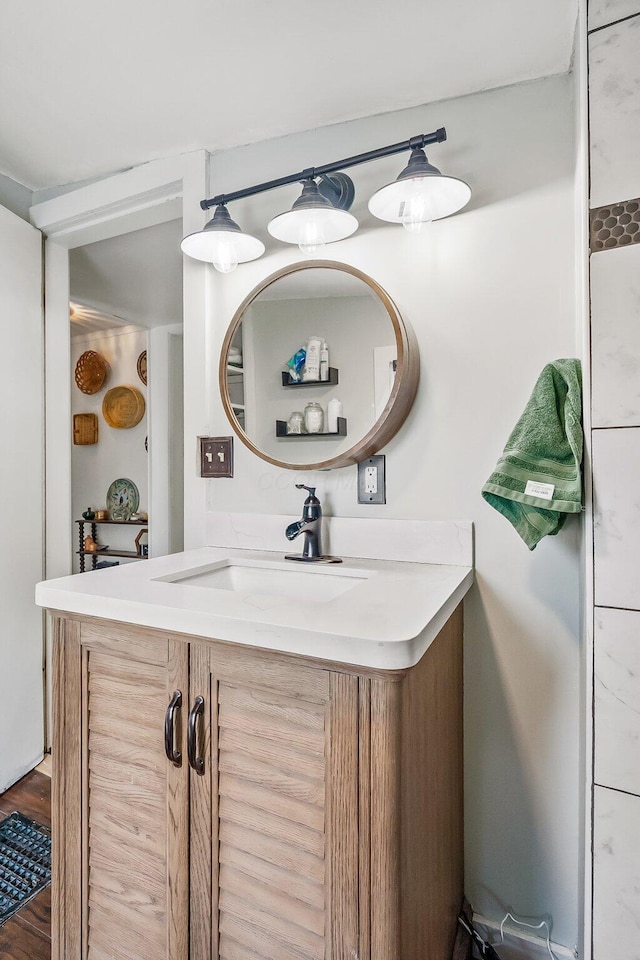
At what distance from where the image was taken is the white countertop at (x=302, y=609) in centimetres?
81

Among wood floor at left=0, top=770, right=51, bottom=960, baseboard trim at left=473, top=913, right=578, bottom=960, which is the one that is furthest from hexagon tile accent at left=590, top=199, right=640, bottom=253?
wood floor at left=0, top=770, right=51, bottom=960

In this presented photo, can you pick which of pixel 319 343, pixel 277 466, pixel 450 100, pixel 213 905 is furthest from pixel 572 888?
pixel 450 100

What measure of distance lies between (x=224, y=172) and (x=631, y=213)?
126 centimetres

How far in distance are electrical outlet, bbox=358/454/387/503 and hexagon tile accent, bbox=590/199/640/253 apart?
0.72 meters

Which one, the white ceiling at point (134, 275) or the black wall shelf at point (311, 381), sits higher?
Result: the white ceiling at point (134, 275)

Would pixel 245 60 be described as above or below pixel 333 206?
above

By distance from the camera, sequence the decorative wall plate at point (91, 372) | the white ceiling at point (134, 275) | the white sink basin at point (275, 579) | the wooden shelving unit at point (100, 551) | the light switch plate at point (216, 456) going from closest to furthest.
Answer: the white sink basin at point (275, 579) → the light switch plate at point (216, 456) → the white ceiling at point (134, 275) → the wooden shelving unit at point (100, 551) → the decorative wall plate at point (91, 372)

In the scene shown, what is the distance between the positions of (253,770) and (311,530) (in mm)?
659

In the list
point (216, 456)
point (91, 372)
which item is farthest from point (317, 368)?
point (91, 372)

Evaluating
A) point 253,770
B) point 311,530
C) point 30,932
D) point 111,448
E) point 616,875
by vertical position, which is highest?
point 111,448

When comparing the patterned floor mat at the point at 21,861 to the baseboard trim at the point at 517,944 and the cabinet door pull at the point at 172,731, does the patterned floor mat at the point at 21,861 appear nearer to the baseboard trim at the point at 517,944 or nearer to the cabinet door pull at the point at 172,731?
the cabinet door pull at the point at 172,731

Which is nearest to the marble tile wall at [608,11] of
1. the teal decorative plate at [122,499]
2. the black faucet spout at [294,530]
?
the black faucet spout at [294,530]

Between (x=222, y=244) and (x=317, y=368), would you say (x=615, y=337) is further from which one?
(x=222, y=244)

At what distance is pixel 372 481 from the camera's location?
1.51m
